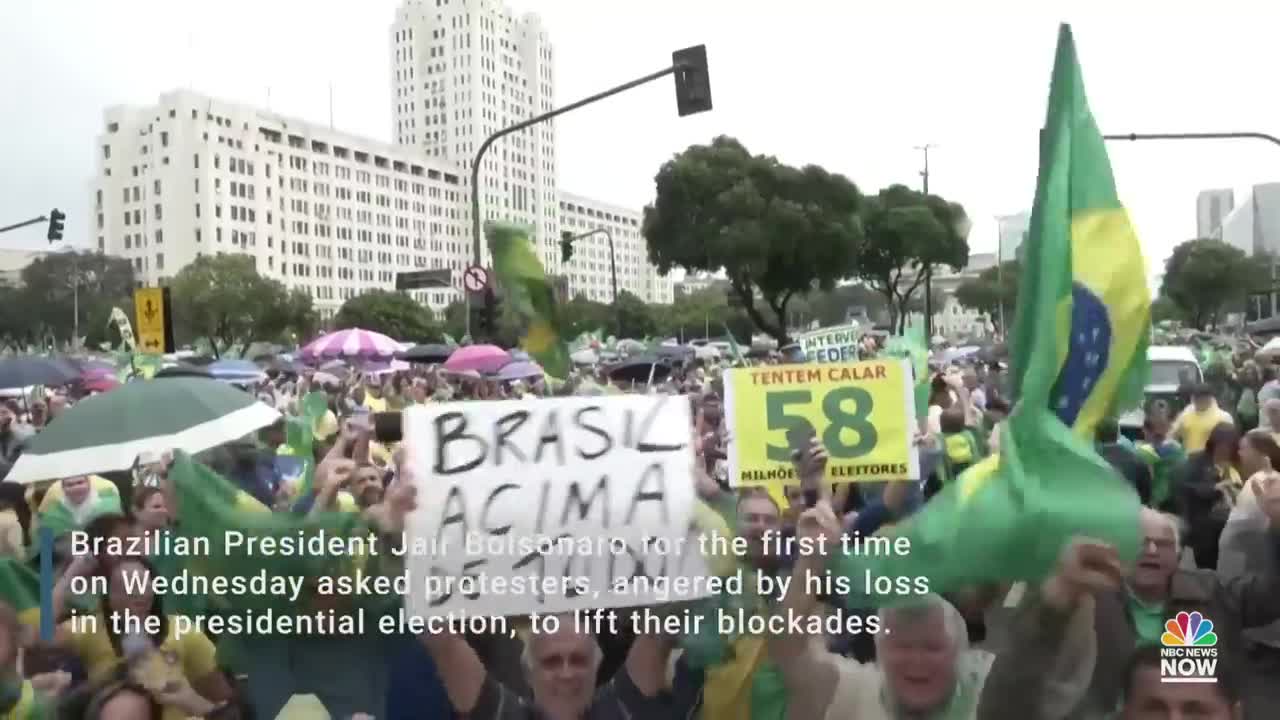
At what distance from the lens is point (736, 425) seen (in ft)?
15.9

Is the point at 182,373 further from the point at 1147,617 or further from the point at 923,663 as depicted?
the point at 1147,617

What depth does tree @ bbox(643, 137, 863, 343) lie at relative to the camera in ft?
116

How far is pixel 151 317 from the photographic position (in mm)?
10375

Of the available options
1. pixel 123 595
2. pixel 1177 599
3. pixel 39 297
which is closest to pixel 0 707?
pixel 123 595

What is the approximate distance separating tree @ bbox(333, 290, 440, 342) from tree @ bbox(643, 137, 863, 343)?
136 feet

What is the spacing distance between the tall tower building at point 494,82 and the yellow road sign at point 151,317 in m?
3.44

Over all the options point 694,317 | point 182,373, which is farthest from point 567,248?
point 694,317

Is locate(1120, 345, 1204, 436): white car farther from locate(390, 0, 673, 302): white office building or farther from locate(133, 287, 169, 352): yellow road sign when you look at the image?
locate(133, 287, 169, 352): yellow road sign

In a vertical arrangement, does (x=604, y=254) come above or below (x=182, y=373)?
above

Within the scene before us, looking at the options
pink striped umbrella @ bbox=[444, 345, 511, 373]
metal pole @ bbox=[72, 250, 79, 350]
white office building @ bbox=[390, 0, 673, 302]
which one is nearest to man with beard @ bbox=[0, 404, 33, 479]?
white office building @ bbox=[390, 0, 673, 302]

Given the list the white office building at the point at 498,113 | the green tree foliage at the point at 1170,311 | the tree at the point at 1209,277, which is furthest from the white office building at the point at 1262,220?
the white office building at the point at 498,113

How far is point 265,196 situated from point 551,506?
426ft

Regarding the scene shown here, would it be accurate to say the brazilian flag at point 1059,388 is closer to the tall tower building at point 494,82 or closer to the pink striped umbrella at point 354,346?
the tall tower building at point 494,82

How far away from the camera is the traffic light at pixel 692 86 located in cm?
1368
